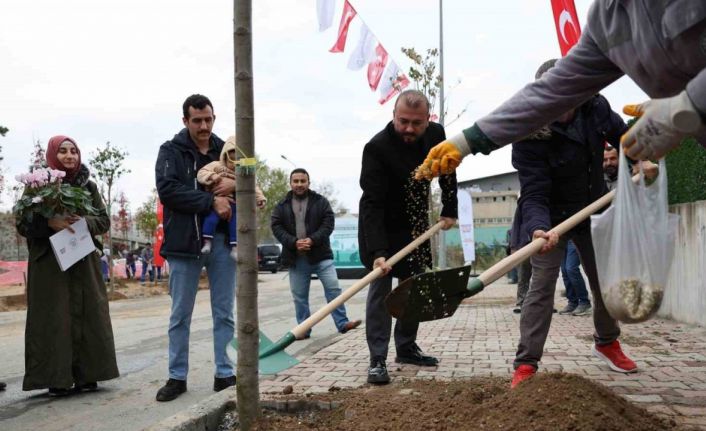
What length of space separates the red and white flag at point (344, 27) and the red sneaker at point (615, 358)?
8256mm

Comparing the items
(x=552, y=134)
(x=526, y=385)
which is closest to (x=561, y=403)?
(x=526, y=385)

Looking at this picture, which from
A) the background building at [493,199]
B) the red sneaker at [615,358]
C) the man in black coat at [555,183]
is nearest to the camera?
the man in black coat at [555,183]

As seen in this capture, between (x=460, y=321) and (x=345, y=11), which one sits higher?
(x=345, y=11)

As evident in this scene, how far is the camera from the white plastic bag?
2.60m

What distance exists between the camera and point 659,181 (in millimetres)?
2787

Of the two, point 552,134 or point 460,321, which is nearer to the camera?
point 552,134

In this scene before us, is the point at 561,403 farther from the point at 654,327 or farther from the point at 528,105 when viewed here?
the point at 654,327

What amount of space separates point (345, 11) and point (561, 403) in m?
9.57

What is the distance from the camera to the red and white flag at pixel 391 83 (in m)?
13.3

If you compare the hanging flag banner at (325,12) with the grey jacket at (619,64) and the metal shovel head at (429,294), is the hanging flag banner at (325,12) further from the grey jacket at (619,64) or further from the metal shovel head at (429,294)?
the grey jacket at (619,64)

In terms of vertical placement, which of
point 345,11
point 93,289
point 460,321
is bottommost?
point 460,321

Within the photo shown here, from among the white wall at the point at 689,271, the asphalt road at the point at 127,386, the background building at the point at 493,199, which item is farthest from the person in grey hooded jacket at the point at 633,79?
the background building at the point at 493,199

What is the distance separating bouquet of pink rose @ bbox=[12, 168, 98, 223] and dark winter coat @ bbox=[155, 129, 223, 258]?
88 centimetres

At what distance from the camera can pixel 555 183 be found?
156 inches
